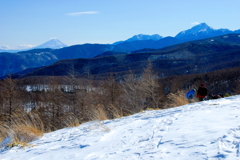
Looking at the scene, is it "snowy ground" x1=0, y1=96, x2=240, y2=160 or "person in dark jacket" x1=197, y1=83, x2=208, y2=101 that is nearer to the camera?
"snowy ground" x1=0, y1=96, x2=240, y2=160

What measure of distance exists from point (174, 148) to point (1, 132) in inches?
210

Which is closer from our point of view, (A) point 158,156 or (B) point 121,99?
(A) point 158,156

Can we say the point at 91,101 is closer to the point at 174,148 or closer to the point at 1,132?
the point at 1,132

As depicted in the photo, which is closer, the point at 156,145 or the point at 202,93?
the point at 156,145

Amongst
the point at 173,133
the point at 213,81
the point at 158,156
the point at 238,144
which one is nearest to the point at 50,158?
the point at 158,156

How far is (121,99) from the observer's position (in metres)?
26.9

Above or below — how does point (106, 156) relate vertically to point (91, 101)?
above

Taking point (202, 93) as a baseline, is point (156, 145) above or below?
above

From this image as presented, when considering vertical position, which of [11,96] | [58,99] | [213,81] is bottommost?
[213,81]

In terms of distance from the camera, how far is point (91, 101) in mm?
25609

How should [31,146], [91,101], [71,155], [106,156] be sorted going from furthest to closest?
[91,101], [31,146], [71,155], [106,156]

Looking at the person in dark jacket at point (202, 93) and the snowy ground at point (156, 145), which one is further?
the person in dark jacket at point (202, 93)

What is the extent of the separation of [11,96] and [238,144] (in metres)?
19.7

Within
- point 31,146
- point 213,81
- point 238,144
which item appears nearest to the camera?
point 238,144
